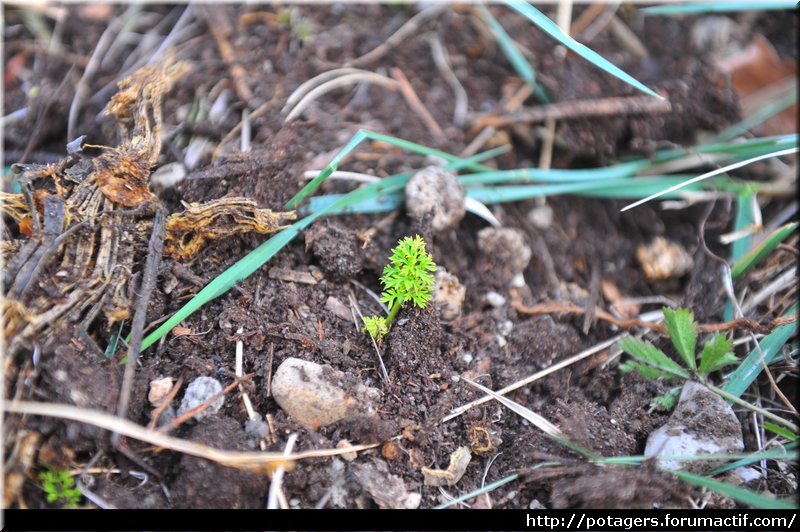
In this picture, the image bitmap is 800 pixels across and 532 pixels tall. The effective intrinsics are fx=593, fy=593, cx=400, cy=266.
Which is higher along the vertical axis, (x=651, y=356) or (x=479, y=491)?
(x=651, y=356)

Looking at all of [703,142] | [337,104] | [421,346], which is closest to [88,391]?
[421,346]

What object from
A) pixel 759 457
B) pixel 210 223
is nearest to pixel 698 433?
pixel 759 457

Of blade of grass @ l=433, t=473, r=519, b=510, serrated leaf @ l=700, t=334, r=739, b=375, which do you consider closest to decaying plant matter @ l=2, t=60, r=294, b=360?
blade of grass @ l=433, t=473, r=519, b=510

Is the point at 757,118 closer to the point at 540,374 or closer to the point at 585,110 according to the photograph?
the point at 585,110

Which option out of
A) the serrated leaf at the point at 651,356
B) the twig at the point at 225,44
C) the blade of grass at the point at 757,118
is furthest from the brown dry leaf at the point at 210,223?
the blade of grass at the point at 757,118

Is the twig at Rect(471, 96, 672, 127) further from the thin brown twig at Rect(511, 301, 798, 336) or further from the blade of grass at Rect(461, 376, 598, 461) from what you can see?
the blade of grass at Rect(461, 376, 598, 461)

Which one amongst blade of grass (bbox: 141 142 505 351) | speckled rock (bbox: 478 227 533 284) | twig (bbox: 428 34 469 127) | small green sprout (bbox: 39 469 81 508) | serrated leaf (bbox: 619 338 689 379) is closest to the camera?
small green sprout (bbox: 39 469 81 508)
